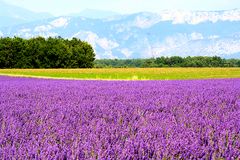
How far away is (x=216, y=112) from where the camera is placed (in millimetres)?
5262

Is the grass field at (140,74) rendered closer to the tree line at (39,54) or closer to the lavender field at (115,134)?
the lavender field at (115,134)

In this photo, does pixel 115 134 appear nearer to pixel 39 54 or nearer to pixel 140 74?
pixel 140 74

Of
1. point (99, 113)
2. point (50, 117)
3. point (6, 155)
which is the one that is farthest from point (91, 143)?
point (99, 113)

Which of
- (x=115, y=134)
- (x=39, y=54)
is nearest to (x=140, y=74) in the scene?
(x=115, y=134)

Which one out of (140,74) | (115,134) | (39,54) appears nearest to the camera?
(115,134)

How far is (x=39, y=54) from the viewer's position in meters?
67.0

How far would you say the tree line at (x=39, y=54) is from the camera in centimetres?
6621

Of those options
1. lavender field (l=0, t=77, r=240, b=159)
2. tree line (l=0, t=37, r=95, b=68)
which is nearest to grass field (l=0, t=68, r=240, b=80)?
lavender field (l=0, t=77, r=240, b=159)

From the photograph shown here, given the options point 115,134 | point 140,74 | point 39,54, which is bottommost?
point 140,74

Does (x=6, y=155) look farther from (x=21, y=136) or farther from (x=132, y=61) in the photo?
(x=132, y=61)

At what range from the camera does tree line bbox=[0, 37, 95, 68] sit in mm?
66206

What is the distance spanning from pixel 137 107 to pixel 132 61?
472 feet

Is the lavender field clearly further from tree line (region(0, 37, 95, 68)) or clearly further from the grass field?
tree line (region(0, 37, 95, 68))

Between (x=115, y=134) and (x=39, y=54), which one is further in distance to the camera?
(x=39, y=54)
